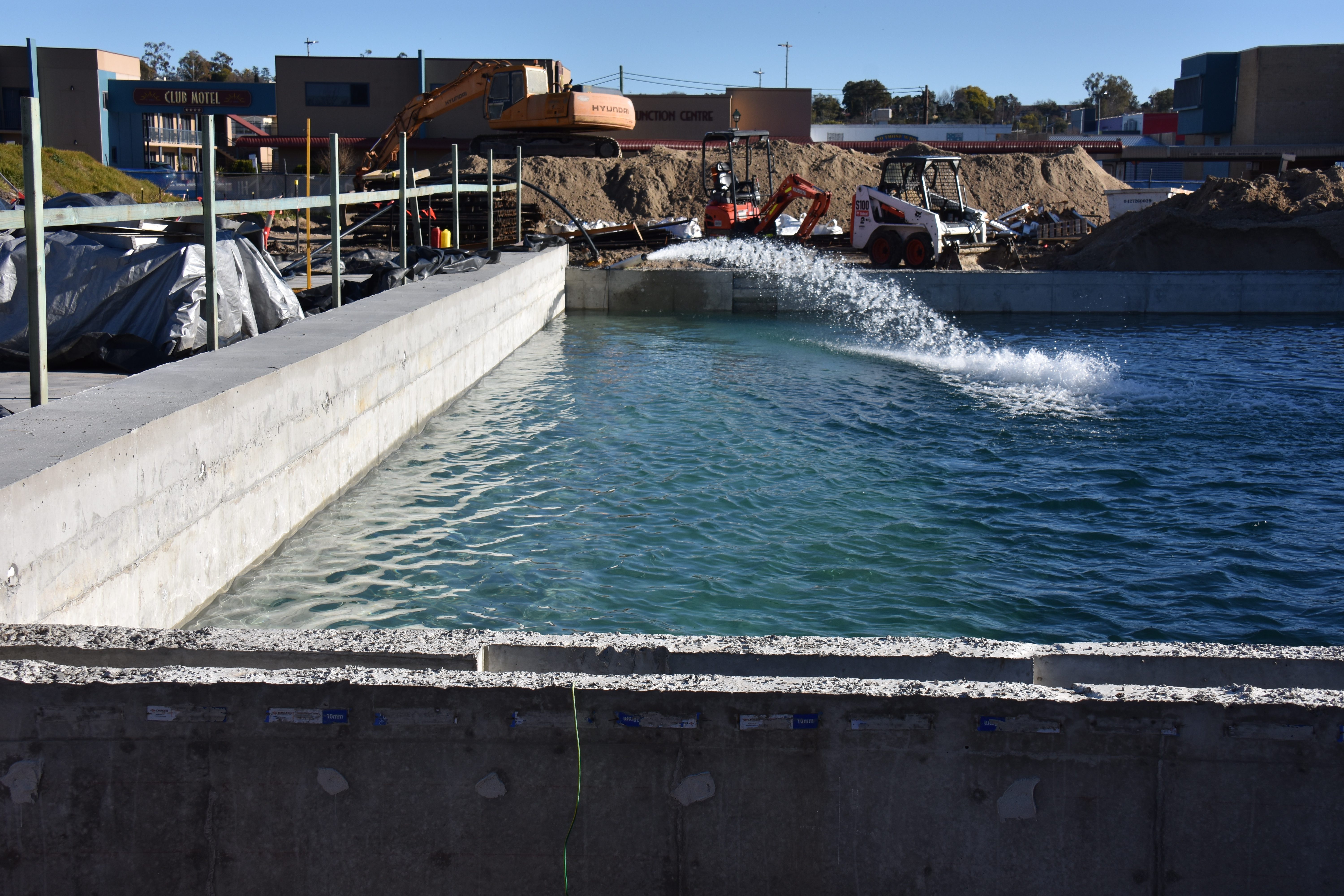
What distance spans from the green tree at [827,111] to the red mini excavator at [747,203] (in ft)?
378

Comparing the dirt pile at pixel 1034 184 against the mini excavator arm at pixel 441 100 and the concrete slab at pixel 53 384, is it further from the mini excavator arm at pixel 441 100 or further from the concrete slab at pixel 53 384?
the concrete slab at pixel 53 384

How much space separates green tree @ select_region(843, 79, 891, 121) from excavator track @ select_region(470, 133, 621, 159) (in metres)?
96.8

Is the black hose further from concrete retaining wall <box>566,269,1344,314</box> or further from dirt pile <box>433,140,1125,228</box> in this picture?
dirt pile <box>433,140,1125,228</box>

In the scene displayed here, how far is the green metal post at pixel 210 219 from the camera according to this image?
794 centimetres

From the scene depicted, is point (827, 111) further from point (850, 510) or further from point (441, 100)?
point (850, 510)

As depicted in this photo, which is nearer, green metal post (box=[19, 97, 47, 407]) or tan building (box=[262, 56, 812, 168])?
green metal post (box=[19, 97, 47, 407])

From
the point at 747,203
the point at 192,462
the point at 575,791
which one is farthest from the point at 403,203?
the point at 747,203

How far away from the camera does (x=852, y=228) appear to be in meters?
26.3

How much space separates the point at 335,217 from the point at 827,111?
145m

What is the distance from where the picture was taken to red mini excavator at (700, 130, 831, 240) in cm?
2598

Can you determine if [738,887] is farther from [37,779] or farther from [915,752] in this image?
[37,779]

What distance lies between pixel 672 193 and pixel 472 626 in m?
31.7

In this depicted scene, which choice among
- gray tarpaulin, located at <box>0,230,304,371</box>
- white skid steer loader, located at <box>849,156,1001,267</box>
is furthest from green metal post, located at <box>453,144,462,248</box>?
white skid steer loader, located at <box>849,156,1001,267</box>

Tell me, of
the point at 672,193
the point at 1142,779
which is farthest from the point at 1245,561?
the point at 672,193
